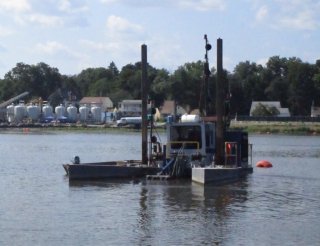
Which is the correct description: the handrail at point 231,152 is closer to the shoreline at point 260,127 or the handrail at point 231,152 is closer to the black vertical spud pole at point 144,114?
the black vertical spud pole at point 144,114

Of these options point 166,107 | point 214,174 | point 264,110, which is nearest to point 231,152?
point 214,174

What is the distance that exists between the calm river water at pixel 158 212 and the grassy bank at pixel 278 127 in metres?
98.9

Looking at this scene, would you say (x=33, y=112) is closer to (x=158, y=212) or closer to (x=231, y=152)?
(x=231, y=152)

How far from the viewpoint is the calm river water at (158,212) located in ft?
91.7

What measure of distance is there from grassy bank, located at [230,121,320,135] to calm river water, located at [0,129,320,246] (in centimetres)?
9886

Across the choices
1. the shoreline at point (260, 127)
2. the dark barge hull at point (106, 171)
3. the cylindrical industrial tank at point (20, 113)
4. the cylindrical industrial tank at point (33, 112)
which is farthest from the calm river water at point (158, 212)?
the cylindrical industrial tank at point (20, 113)

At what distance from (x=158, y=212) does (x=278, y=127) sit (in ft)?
403

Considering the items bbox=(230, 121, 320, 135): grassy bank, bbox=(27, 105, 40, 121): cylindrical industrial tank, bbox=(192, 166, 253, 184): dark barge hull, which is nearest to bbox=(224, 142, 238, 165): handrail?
bbox=(192, 166, 253, 184): dark barge hull

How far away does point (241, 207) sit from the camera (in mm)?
35500

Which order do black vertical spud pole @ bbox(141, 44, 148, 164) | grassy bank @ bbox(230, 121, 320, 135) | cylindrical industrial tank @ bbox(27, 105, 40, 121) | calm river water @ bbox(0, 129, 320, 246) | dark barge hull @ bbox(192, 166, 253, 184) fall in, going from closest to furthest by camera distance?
calm river water @ bbox(0, 129, 320, 246) < dark barge hull @ bbox(192, 166, 253, 184) < black vertical spud pole @ bbox(141, 44, 148, 164) < grassy bank @ bbox(230, 121, 320, 135) < cylindrical industrial tank @ bbox(27, 105, 40, 121)

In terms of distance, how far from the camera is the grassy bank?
14962 cm

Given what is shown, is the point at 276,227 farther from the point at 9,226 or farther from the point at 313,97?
the point at 313,97

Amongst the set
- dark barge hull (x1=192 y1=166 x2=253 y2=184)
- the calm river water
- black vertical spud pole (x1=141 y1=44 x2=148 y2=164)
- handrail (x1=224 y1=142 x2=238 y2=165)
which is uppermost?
black vertical spud pole (x1=141 y1=44 x2=148 y2=164)

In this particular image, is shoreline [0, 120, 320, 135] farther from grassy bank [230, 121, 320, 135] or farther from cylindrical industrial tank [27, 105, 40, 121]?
cylindrical industrial tank [27, 105, 40, 121]
